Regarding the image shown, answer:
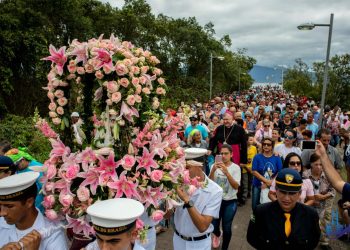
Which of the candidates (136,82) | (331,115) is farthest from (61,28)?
(136,82)

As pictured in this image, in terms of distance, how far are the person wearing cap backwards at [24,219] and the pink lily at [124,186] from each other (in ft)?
2.11

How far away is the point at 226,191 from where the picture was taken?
16.9 ft

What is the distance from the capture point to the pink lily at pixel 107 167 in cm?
242

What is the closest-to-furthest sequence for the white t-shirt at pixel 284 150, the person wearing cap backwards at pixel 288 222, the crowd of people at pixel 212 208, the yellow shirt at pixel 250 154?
the crowd of people at pixel 212 208 < the person wearing cap backwards at pixel 288 222 < the white t-shirt at pixel 284 150 < the yellow shirt at pixel 250 154

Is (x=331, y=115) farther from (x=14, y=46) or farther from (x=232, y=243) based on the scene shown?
(x=14, y=46)

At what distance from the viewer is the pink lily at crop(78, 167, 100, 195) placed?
2.42 m

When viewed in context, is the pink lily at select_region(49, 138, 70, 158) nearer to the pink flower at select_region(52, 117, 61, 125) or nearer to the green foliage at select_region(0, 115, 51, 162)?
the pink flower at select_region(52, 117, 61, 125)

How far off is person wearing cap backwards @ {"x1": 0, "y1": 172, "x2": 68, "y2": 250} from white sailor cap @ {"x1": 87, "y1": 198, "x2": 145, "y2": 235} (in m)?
0.55

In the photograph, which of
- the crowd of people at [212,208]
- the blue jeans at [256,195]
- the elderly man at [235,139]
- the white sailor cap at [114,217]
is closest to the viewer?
the white sailor cap at [114,217]

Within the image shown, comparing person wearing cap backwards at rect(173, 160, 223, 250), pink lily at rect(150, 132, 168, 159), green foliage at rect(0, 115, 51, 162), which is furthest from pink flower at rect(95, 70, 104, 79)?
green foliage at rect(0, 115, 51, 162)

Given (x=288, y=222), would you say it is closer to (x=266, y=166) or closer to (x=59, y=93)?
(x=59, y=93)

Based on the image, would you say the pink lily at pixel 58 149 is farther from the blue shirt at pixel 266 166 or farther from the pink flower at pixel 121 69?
the blue shirt at pixel 266 166

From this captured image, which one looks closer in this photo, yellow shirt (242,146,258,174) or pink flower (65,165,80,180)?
pink flower (65,165,80,180)

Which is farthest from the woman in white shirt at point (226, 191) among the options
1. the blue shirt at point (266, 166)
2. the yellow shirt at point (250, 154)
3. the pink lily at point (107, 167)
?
the pink lily at point (107, 167)
